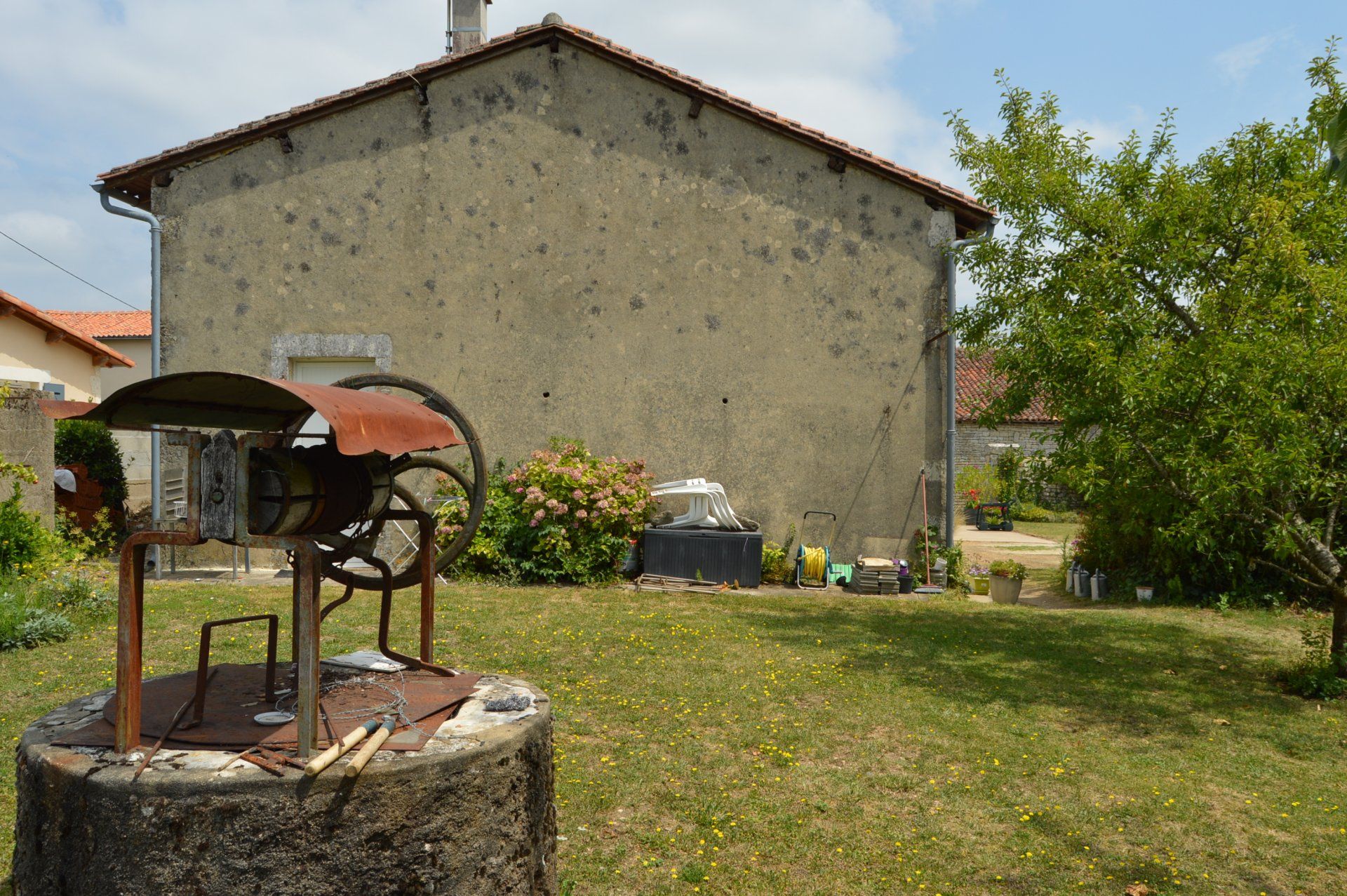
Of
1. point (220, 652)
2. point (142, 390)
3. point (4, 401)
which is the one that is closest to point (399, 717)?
point (142, 390)

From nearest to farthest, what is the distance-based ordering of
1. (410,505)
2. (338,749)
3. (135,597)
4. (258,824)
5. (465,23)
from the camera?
(258,824) < (338,749) < (135,597) < (410,505) < (465,23)


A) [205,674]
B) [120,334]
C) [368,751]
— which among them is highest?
[120,334]

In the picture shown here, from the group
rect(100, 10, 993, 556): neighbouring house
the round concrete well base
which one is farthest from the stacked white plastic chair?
the round concrete well base

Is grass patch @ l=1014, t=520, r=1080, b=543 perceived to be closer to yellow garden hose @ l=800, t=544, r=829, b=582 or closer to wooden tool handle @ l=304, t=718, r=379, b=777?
yellow garden hose @ l=800, t=544, r=829, b=582

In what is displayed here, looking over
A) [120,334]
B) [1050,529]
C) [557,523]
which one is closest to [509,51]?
[557,523]

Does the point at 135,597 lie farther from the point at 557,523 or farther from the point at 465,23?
the point at 465,23

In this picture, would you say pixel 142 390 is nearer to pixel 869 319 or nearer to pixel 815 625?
pixel 815 625

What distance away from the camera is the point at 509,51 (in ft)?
36.4

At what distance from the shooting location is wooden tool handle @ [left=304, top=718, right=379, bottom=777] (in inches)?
106

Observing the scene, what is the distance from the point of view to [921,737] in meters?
5.57

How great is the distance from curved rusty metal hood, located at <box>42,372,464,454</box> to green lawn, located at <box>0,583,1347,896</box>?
190cm

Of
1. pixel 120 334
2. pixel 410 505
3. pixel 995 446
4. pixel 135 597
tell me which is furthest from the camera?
pixel 120 334

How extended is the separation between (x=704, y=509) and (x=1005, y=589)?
3.69 meters

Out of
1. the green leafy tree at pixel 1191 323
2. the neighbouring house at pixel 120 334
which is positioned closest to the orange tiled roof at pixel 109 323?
the neighbouring house at pixel 120 334
